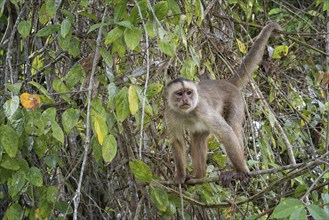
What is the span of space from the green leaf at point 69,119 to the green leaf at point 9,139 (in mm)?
299

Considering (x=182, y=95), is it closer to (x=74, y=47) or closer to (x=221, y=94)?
(x=221, y=94)

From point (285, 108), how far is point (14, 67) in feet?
8.72

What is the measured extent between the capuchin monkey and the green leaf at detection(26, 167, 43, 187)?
114 centimetres

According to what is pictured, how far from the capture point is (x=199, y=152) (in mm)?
4594

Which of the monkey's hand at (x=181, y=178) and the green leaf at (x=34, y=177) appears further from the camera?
the monkey's hand at (x=181, y=178)

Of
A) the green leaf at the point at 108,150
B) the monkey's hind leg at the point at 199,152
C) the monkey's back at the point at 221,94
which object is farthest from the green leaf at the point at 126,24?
the monkey's hind leg at the point at 199,152

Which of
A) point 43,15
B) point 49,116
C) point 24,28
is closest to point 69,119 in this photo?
point 49,116

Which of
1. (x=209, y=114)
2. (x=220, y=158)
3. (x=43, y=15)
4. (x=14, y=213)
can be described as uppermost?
(x=43, y=15)

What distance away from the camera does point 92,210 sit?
4.60m

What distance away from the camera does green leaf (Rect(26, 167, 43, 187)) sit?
3.44 meters

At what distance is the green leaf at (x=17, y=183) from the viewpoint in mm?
3400

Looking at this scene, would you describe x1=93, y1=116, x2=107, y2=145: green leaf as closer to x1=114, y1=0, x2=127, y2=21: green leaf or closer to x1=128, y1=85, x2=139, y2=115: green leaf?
Result: x1=128, y1=85, x2=139, y2=115: green leaf

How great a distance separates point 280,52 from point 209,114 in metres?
0.81

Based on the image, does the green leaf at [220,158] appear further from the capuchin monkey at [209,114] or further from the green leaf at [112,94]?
the green leaf at [112,94]
